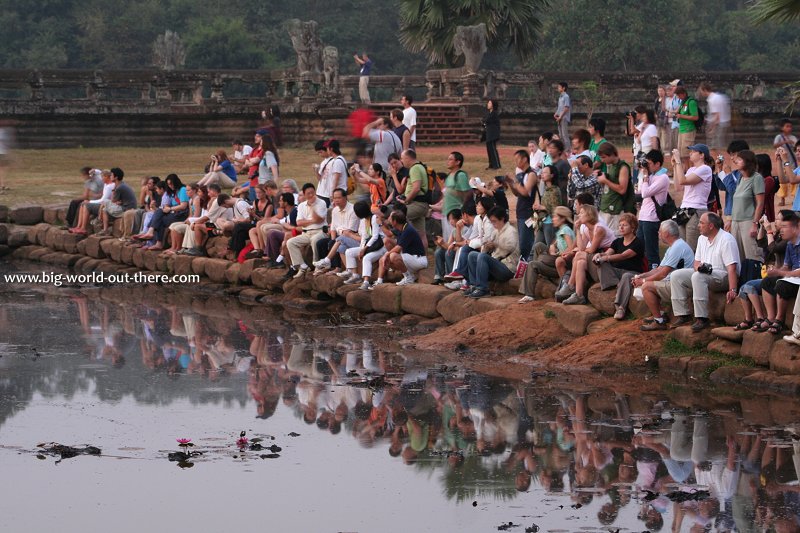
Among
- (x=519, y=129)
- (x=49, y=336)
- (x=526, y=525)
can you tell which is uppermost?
(x=519, y=129)

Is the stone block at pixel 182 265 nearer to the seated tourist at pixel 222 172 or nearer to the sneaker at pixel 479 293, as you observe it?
the seated tourist at pixel 222 172

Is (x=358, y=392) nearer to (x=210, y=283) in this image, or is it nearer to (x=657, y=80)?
(x=210, y=283)

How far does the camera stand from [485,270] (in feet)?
52.0

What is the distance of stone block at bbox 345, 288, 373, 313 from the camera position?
17547 mm

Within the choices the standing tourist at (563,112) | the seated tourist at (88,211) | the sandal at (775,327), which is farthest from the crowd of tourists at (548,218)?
the standing tourist at (563,112)

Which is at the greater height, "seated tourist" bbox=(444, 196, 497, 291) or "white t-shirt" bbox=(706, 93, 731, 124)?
"white t-shirt" bbox=(706, 93, 731, 124)

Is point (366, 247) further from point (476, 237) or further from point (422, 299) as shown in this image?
point (476, 237)

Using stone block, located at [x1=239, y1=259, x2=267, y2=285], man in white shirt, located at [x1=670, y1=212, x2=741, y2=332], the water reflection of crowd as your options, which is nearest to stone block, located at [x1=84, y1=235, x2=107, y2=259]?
stone block, located at [x1=239, y1=259, x2=267, y2=285]

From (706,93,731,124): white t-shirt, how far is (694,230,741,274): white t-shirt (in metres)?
7.20

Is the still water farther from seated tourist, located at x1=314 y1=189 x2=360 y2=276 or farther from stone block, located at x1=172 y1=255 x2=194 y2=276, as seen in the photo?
stone block, located at x1=172 y1=255 x2=194 y2=276

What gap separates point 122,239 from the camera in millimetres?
23047

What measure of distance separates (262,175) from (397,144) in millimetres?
2550

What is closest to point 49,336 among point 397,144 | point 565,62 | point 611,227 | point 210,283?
point 210,283

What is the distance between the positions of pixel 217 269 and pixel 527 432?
9626 mm
